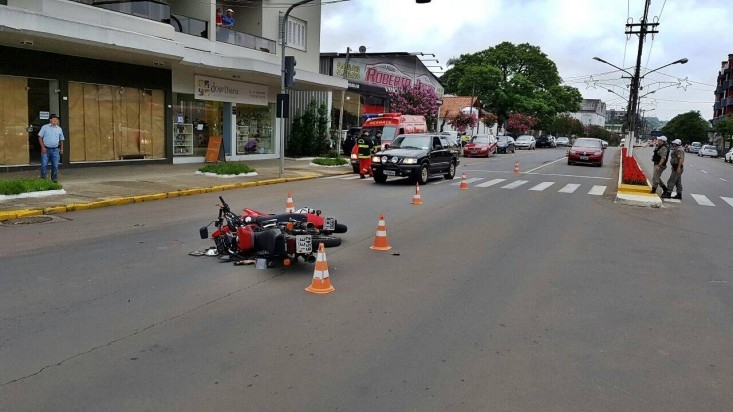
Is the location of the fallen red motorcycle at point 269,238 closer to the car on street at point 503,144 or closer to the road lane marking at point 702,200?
the road lane marking at point 702,200

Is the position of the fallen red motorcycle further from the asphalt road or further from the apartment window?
the apartment window

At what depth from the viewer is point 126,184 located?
15.3 m

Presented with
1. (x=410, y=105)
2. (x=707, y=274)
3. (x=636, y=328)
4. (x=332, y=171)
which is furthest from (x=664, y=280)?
(x=410, y=105)

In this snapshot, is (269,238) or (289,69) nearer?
(269,238)

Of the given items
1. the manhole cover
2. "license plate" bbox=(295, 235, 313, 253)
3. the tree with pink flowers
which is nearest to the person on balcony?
the manhole cover

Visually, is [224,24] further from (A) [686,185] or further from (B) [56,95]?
(A) [686,185]

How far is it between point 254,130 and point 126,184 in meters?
12.1

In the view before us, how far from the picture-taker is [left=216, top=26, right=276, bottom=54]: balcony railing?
76.0 ft

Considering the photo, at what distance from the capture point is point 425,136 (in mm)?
19922

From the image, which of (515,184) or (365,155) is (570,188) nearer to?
(515,184)

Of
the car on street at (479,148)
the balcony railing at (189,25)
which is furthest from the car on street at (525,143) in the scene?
the balcony railing at (189,25)

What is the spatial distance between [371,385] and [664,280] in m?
5.08

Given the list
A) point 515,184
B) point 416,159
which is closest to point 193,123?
point 416,159

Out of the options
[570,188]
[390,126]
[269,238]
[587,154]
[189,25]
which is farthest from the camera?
[587,154]
